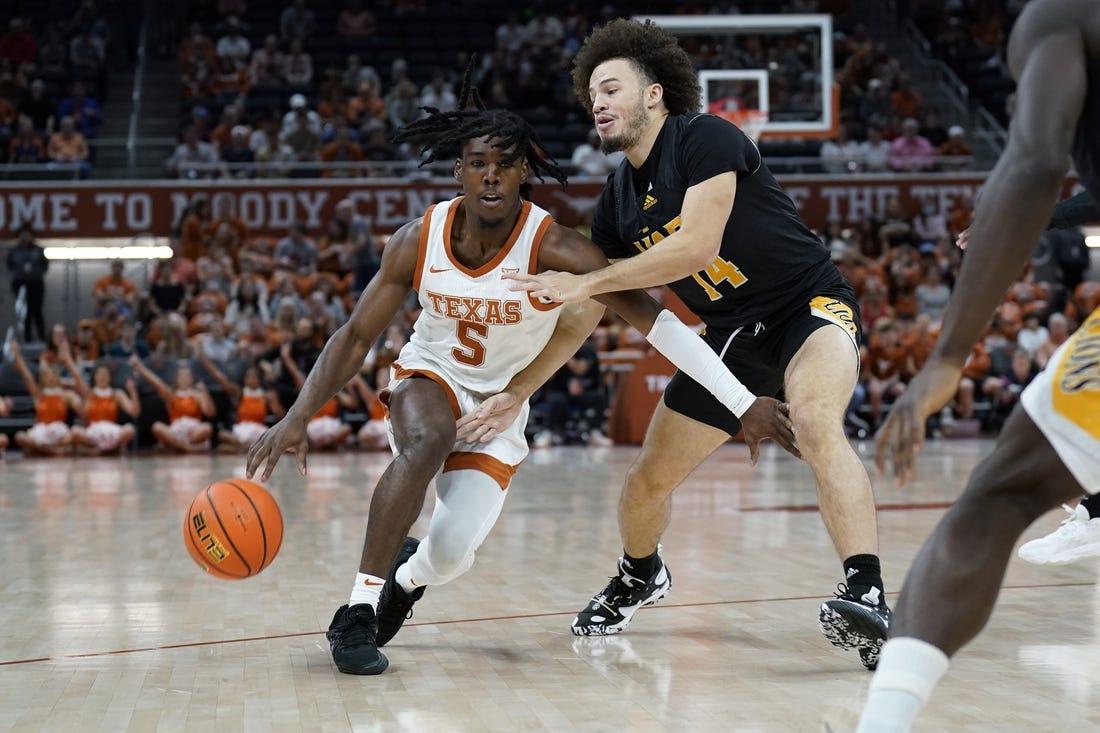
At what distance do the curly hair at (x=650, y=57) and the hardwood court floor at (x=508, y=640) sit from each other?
2040mm

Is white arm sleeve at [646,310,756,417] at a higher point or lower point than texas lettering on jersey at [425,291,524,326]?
lower

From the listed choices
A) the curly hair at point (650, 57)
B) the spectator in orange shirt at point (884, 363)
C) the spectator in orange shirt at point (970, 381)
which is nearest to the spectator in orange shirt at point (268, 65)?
the spectator in orange shirt at point (884, 363)

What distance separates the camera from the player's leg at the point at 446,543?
4652 mm

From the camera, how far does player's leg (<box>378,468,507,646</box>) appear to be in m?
4.65

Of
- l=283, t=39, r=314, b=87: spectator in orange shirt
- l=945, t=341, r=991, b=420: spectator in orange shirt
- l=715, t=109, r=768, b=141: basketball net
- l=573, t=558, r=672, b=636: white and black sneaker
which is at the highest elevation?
l=283, t=39, r=314, b=87: spectator in orange shirt

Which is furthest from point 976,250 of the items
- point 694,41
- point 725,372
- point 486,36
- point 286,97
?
point 486,36

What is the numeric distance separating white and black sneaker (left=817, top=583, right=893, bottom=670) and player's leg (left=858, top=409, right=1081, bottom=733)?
1643 millimetres

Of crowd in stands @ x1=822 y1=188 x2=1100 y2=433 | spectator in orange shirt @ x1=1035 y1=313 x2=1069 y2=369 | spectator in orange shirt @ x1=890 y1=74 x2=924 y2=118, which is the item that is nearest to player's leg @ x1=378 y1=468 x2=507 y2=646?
crowd in stands @ x1=822 y1=188 x2=1100 y2=433

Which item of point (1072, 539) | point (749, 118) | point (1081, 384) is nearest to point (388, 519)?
point (1081, 384)

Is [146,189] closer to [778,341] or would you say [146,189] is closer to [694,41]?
[694,41]

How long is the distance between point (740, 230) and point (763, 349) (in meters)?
0.45

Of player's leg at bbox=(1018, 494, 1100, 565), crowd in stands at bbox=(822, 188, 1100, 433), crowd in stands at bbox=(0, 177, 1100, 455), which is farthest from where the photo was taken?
crowd in stands at bbox=(822, 188, 1100, 433)

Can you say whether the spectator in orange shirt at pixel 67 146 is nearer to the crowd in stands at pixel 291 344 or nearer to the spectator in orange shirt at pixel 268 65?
the crowd in stands at pixel 291 344

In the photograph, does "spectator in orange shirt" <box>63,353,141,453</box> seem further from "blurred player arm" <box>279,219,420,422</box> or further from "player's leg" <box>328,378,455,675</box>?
"player's leg" <box>328,378,455,675</box>
